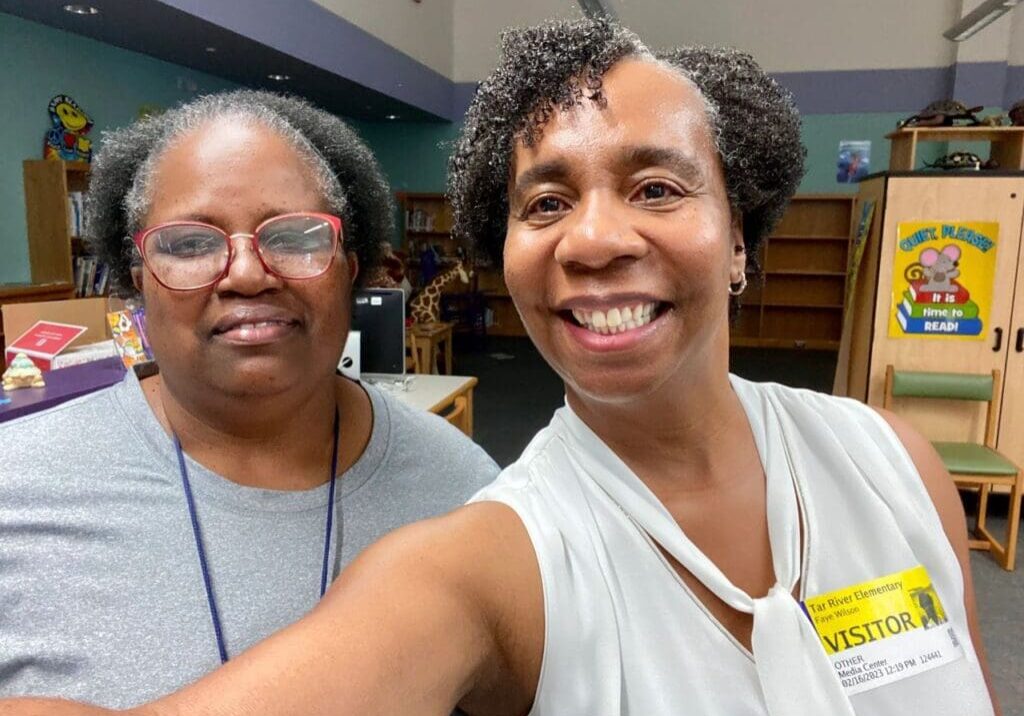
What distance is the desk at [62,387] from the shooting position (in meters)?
1.81

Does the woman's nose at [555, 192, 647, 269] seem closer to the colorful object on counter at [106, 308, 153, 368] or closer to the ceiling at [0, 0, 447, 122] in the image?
the colorful object on counter at [106, 308, 153, 368]

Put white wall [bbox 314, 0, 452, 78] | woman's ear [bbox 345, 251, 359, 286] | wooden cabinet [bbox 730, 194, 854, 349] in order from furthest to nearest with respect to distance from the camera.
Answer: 1. wooden cabinet [bbox 730, 194, 854, 349]
2. white wall [bbox 314, 0, 452, 78]
3. woman's ear [bbox 345, 251, 359, 286]

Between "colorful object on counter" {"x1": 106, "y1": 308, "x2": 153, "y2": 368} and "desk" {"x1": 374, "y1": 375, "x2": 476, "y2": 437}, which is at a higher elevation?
"colorful object on counter" {"x1": 106, "y1": 308, "x2": 153, "y2": 368}

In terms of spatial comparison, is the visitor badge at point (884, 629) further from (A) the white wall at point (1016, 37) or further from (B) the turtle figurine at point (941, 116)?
(A) the white wall at point (1016, 37)

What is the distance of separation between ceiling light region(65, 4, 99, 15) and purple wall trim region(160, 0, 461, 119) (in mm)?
642

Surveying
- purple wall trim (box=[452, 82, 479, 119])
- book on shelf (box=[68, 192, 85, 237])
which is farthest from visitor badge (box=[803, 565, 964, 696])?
purple wall trim (box=[452, 82, 479, 119])

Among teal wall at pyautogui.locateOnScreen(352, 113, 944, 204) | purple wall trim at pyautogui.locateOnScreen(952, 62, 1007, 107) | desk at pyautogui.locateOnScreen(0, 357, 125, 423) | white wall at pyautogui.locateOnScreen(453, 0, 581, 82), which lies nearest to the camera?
desk at pyautogui.locateOnScreen(0, 357, 125, 423)

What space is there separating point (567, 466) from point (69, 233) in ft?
17.8

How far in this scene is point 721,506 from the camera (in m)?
0.95

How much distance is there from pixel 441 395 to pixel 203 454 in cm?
208

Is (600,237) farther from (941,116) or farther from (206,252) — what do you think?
(941,116)

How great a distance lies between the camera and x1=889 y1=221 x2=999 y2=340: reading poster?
3.77 meters

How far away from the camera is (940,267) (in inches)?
150

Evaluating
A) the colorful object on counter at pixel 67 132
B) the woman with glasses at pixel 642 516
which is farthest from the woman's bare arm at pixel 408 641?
the colorful object on counter at pixel 67 132
